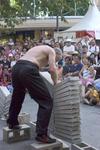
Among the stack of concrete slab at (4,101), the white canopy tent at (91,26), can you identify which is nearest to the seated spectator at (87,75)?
the stack of concrete slab at (4,101)

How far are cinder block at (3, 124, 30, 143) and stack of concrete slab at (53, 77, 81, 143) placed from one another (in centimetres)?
76

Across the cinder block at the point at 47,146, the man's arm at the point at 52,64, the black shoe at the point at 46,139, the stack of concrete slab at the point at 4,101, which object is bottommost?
the cinder block at the point at 47,146

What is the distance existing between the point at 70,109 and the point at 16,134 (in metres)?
1.17

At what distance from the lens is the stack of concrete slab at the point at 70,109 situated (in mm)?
5781

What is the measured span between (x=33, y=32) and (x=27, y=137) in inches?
1469

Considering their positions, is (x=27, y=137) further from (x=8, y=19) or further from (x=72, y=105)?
(x=8, y=19)

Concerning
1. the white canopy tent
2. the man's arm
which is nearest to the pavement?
the man's arm

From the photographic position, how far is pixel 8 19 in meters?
14.9

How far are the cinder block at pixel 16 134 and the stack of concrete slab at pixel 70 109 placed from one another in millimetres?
756

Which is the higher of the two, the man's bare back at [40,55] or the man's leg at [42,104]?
the man's bare back at [40,55]

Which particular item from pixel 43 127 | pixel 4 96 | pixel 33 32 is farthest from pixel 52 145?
pixel 33 32

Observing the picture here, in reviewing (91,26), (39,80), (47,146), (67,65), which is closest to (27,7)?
(67,65)

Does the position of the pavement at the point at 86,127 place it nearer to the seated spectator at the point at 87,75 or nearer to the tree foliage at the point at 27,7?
the seated spectator at the point at 87,75

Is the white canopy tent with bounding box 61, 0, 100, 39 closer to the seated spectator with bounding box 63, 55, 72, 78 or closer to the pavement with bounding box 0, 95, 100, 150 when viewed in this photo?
the seated spectator with bounding box 63, 55, 72, 78
